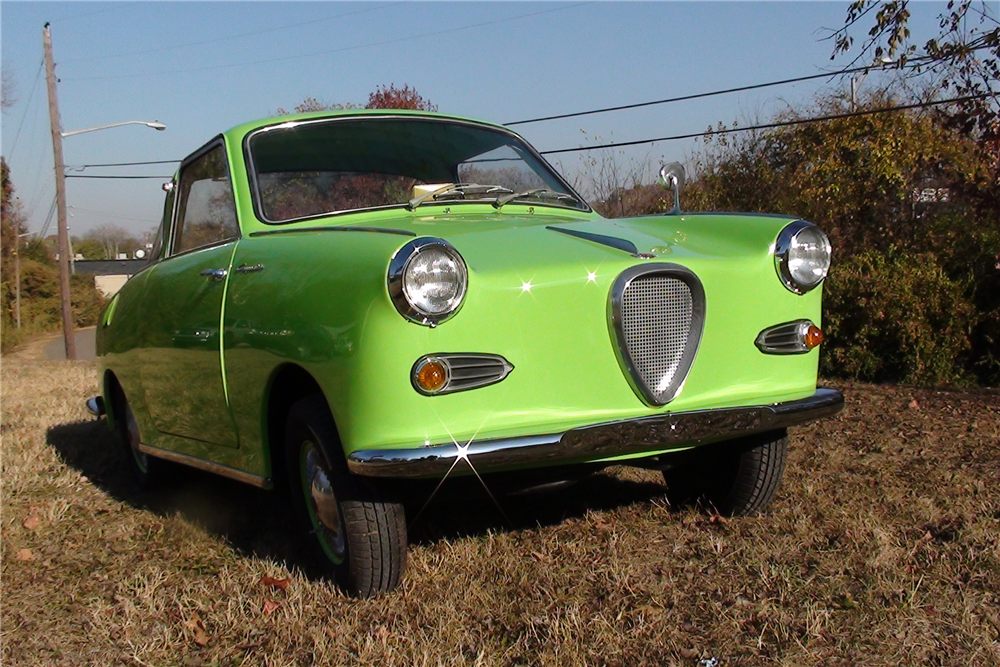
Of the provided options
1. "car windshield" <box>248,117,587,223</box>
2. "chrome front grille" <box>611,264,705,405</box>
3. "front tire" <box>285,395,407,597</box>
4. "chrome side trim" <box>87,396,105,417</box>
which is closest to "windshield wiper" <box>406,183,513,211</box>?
"car windshield" <box>248,117,587,223</box>

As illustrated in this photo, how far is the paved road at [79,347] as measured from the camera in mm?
32438

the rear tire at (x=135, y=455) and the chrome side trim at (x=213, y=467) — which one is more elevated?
the chrome side trim at (x=213, y=467)

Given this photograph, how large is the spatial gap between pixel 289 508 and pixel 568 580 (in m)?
1.79

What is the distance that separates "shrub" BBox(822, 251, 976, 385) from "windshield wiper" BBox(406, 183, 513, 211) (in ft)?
15.7

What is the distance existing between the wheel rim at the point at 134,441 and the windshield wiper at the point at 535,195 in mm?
2344

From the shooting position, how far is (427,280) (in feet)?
9.23

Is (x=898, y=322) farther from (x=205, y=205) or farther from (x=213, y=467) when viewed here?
(x=213, y=467)

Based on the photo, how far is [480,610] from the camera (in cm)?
310

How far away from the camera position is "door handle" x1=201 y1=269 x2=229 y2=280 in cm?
378

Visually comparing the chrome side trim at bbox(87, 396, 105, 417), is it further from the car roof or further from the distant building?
the distant building

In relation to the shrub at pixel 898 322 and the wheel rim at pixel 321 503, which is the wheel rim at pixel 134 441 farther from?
the shrub at pixel 898 322

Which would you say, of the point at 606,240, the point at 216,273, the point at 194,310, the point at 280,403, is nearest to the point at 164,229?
the point at 194,310

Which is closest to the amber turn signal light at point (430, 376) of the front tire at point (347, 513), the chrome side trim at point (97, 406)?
the front tire at point (347, 513)

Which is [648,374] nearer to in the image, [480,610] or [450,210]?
[480,610]
